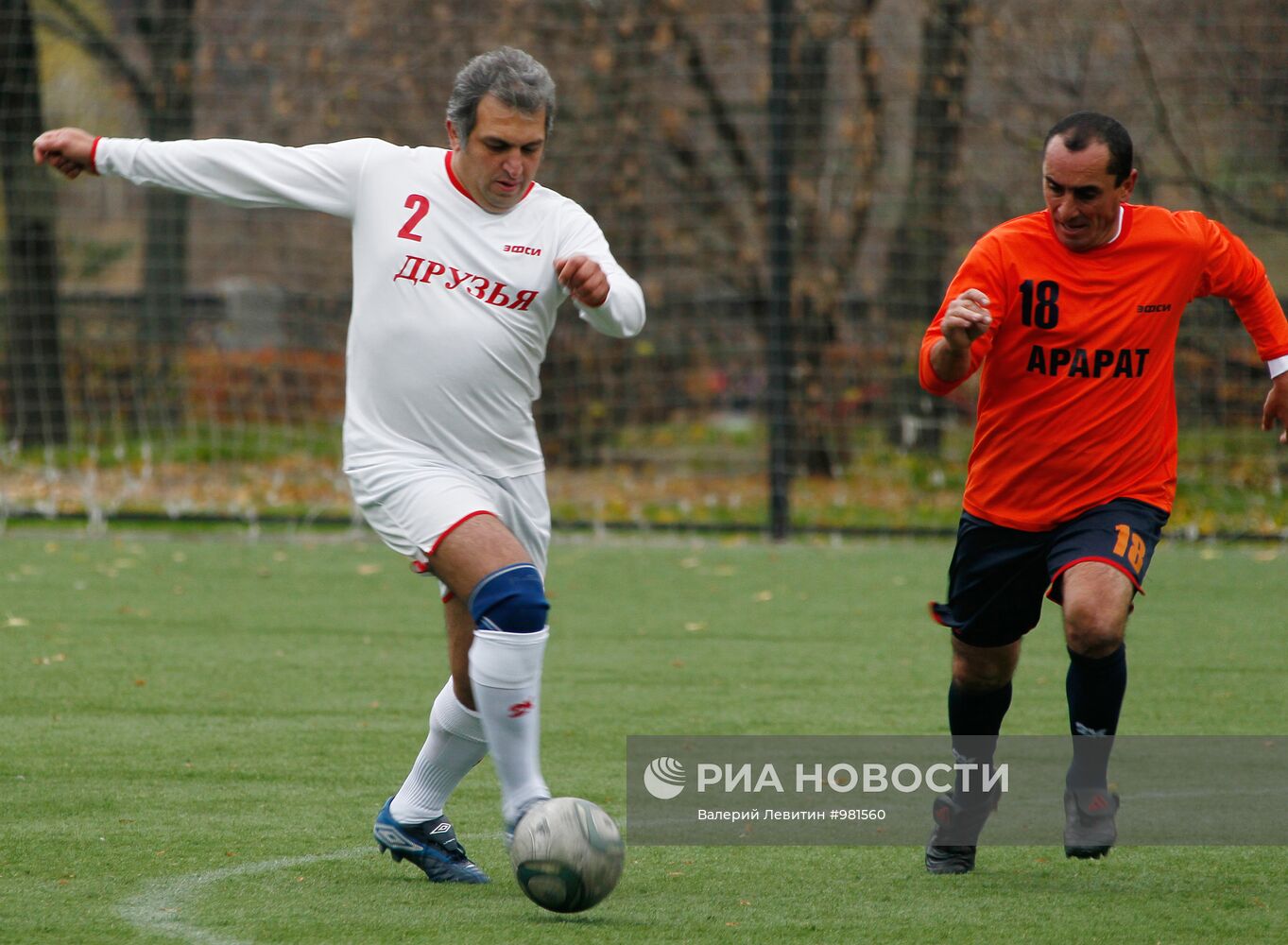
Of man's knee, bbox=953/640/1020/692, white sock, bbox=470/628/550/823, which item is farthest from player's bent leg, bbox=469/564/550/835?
man's knee, bbox=953/640/1020/692

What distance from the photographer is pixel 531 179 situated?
4.33m

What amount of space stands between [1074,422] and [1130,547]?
0.37 m

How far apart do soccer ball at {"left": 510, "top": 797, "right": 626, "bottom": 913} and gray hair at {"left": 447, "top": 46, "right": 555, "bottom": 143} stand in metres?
1.67

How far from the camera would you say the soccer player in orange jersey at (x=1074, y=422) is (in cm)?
438

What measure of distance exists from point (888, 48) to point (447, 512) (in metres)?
10.4

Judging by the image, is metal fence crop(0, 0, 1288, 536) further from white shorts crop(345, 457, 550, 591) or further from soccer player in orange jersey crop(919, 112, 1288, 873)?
white shorts crop(345, 457, 550, 591)

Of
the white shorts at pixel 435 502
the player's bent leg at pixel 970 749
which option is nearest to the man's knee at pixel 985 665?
the player's bent leg at pixel 970 749

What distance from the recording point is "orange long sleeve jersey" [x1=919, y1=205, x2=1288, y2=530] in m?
4.48

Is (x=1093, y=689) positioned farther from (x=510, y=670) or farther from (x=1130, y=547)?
(x=510, y=670)

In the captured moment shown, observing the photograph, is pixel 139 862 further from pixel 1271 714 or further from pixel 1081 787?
pixel 1271 714

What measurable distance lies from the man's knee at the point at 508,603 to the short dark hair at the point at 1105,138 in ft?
5.84

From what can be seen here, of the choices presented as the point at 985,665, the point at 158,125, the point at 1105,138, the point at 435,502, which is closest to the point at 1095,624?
the point at 985,665

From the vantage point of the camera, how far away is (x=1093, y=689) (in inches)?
173

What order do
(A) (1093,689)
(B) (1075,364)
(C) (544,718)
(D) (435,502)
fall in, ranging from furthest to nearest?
(C) (544,718) < (B) (1075,364) < (A) (1093,689) < (D) (435,502)
